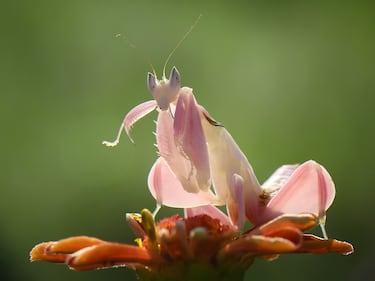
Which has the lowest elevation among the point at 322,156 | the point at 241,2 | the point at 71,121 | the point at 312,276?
the point at 312,276

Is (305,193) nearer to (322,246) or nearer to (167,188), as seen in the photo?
(322,246)

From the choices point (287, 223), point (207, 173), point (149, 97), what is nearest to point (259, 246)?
point (287, 223)

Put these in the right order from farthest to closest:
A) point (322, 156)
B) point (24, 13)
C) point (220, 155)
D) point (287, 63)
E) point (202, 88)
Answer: point (24, 13) < point (287, 63) < point (202, 88) < point (322, 156) < point (220, 155)

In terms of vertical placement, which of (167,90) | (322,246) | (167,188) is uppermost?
(167,90)

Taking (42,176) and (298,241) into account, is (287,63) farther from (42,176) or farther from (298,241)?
(298,241)

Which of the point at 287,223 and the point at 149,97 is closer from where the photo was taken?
the point at 287,223

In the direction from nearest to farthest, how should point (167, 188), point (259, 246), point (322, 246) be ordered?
point (259, 246)
point (322, 246)
point (167, 188)

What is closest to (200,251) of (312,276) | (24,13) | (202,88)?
(312,276)
